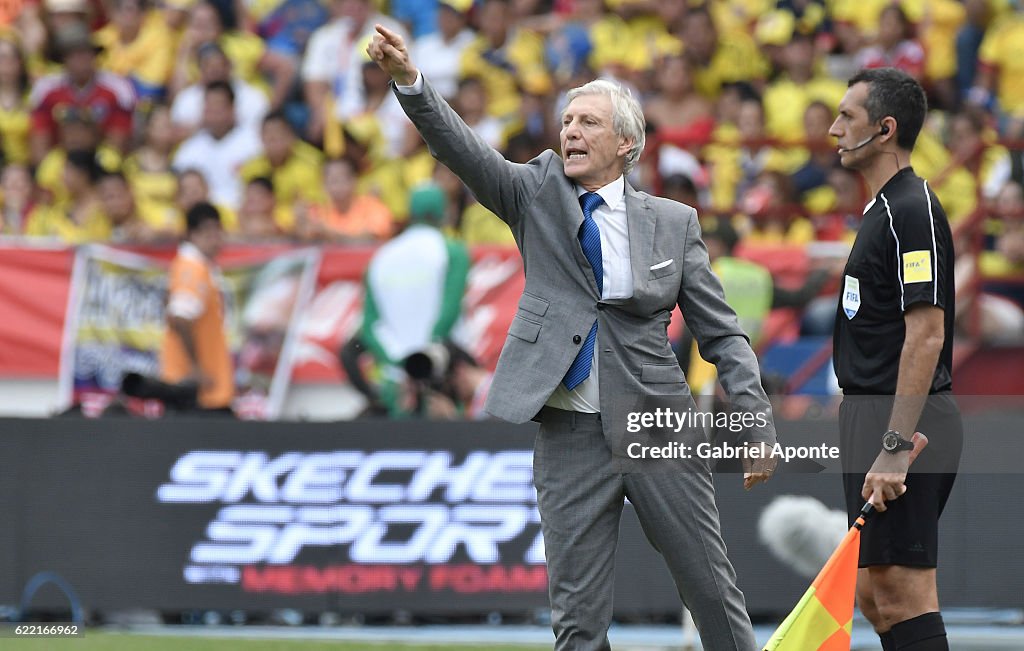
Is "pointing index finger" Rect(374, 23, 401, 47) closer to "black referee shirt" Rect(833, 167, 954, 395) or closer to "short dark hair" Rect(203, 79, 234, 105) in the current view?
"black referee shirt" Rect(833, 167, 954, 395)

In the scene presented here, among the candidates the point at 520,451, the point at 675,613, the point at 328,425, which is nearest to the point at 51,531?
the point at 328,425

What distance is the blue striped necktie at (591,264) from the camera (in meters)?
5.27

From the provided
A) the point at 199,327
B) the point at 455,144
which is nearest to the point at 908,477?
the point at 455,144

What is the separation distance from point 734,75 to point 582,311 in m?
8.90

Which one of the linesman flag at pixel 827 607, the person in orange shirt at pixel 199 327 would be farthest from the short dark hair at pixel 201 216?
the linesman flag at pixel 827 607

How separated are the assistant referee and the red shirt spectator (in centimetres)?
985

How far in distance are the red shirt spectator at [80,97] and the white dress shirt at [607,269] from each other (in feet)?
31.6

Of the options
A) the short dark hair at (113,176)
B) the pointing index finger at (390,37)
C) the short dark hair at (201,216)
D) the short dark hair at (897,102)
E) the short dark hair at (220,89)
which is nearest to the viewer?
the pointing index finger at (390,37)

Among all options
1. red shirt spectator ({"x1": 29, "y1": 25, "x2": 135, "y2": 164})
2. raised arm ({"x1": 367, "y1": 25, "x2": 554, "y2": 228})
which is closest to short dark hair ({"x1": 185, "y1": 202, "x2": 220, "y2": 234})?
red shirt spectator ({"x1": 29, "y1": 25, "x2": 135, "y2": 164})

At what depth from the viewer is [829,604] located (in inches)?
212

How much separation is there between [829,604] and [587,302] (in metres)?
1.31

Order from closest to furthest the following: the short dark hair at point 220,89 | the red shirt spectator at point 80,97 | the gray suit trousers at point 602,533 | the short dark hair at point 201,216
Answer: the gray suit trousers at point 602,533
the short dark hair at point 201,216
the short dark hair at point 220,89
the red shirt spectator at point 80,97

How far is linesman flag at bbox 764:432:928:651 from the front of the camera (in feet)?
17.6

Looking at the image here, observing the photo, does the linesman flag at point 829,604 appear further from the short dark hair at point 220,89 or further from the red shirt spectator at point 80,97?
the red shirt spectator at point 80,97
